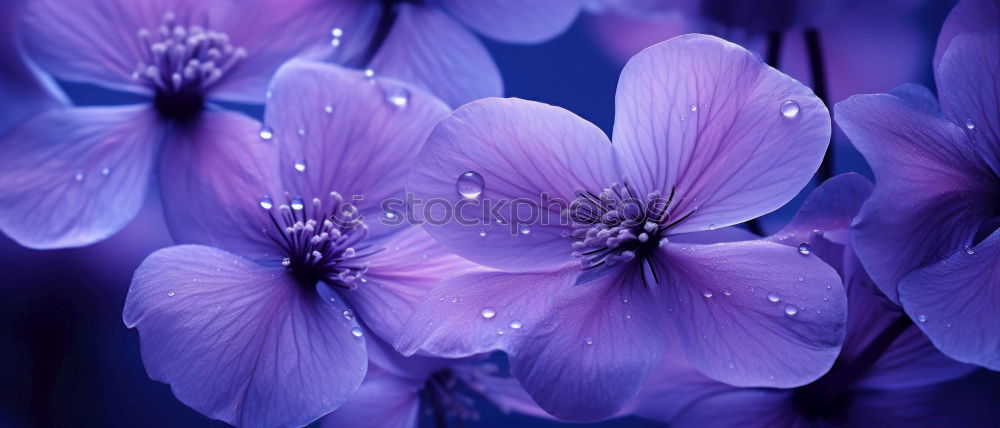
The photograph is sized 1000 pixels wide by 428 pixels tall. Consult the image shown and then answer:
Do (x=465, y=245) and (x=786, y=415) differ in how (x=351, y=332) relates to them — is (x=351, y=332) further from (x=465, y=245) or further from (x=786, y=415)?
(x=786, y=415)

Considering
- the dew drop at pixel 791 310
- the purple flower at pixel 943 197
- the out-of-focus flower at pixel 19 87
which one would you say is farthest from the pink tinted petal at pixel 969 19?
the out-of-focus flower at pixel 19 87

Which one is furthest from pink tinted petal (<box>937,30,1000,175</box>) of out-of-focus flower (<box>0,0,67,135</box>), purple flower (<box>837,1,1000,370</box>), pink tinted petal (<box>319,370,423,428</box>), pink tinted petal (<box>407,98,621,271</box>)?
out-of-focus flower (<box>0,0,67,135</box>)

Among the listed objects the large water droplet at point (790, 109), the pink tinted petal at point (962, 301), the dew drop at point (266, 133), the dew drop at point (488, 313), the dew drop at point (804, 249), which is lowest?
the pink tinted petal at point (962, 301)

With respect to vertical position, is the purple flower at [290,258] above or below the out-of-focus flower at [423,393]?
above

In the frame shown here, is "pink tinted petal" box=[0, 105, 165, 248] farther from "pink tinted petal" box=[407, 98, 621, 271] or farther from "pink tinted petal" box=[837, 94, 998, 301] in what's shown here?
"pink tinted petal" box=[837, 94, 998, 301]

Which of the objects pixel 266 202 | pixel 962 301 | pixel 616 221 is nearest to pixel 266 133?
pixel 266 202

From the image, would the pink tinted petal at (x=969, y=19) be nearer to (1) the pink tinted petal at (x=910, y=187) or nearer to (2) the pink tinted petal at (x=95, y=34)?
(1) the pink tinted petal at (x=910, y=187)

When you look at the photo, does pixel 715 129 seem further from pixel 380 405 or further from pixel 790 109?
pixel 380 405

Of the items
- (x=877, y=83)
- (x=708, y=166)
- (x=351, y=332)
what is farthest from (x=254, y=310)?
(x=877, y=83)
